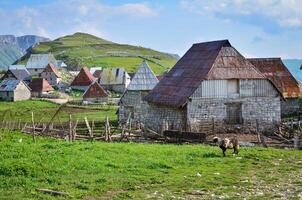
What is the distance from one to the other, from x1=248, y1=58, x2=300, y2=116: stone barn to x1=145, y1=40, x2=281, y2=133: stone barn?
15205 mm

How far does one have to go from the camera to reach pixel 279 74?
5403cm

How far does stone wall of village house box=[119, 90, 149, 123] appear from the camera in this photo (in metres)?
42.9

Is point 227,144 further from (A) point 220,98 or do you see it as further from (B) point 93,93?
(B) point 93,93

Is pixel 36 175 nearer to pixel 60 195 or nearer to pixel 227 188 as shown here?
pixel 60 195

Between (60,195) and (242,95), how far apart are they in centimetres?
2363

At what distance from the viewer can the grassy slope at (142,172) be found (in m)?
15.9

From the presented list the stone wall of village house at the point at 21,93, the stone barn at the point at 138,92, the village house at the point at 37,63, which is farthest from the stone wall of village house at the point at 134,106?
the village house at the point at 37,63

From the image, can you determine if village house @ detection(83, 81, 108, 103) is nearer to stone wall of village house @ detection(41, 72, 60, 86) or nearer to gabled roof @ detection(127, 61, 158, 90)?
gabled roof @ detection(127, 61, 158, 90)

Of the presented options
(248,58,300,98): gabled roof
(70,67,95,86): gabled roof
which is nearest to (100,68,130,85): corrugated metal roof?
(70,67,95,86): gabled roof

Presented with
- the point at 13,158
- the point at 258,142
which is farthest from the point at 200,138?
the point at 13,158

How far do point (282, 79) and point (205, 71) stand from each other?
20128mm

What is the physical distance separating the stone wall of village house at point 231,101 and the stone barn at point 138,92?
887cm

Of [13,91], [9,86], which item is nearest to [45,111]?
[13,91]

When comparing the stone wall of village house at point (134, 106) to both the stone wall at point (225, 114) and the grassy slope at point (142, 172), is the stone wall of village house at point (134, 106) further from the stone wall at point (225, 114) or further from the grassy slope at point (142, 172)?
the grassy slope at point (142, 172)
